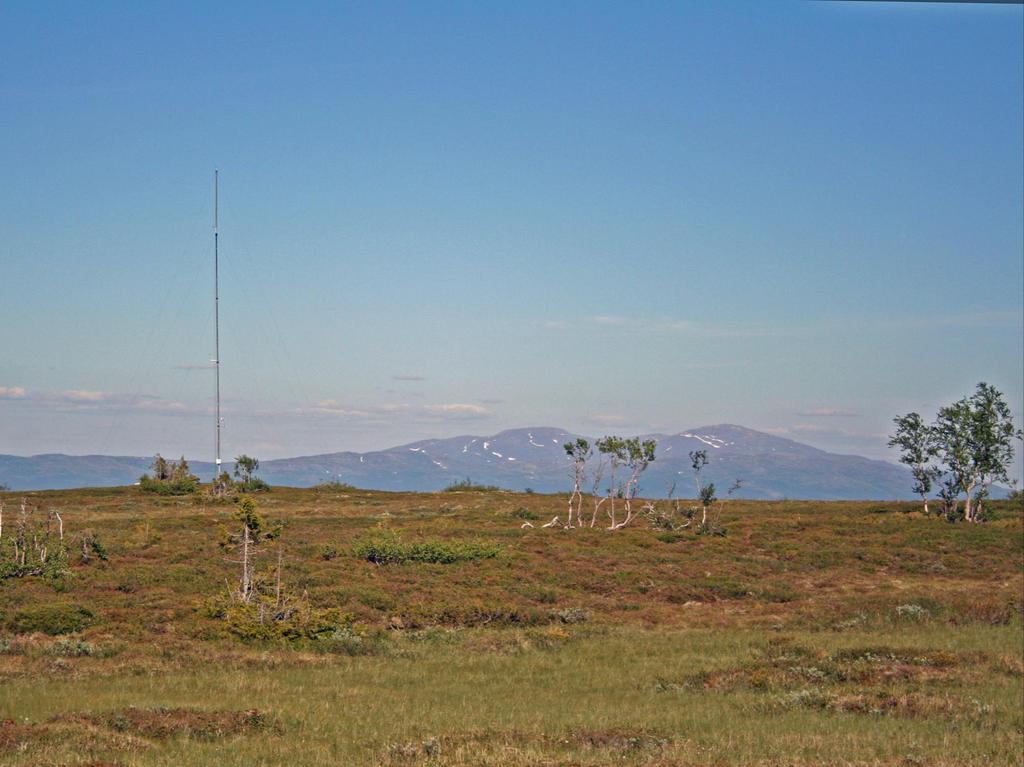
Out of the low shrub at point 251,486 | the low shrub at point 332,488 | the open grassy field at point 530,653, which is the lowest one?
the open grassy field at point 530,653

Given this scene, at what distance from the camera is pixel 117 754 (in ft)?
42.5

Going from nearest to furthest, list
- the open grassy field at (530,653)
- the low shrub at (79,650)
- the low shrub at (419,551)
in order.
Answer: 1. the open grassy field at (530,653)
2. the low shrub at (79,650)
3. the low shrub at (419,551)

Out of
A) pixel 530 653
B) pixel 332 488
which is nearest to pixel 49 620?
pixel 530 653

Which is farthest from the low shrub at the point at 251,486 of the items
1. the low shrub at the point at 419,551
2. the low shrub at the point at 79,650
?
the low shrub at the point at 79,650

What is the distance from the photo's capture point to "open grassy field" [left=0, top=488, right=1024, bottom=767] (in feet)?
47.5

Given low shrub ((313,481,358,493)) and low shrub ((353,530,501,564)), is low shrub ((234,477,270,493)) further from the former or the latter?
low shrub ((353,530,501,564))

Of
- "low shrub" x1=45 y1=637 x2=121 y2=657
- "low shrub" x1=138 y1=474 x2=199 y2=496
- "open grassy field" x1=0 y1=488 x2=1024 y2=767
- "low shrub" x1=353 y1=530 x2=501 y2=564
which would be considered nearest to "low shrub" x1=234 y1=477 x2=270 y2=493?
"low shrub" x1=138 y1=474 x2=199 y2=496

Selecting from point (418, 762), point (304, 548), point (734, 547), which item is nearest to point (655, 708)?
point (418, 762)

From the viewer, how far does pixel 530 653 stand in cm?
2534

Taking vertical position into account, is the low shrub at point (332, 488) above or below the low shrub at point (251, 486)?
below

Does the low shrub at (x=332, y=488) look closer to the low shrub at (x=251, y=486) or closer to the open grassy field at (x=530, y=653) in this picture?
the low shrub at (x=251, y=486)

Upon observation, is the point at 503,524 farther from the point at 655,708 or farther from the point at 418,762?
the point at 418,762

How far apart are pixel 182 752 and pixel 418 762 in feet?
11.0

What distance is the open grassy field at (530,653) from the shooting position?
14.5 meters
